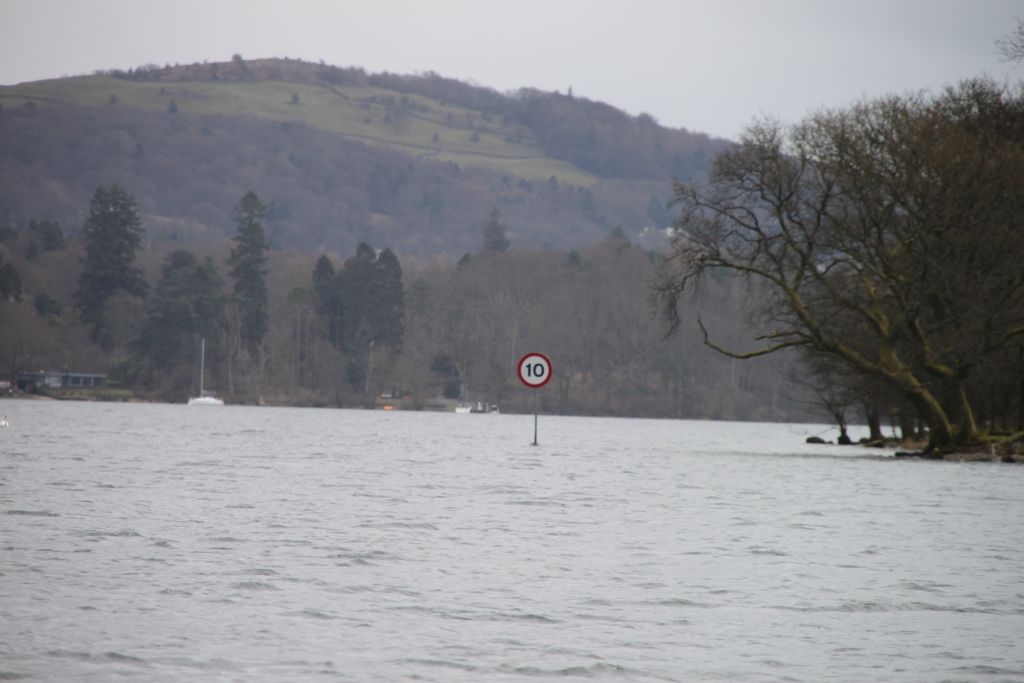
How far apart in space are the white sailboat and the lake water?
140 meters

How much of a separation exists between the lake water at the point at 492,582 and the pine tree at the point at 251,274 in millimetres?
158084

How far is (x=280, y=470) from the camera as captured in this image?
3438 cm

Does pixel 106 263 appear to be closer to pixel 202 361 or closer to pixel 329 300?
pixel 202 361

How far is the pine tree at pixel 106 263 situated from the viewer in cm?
18775

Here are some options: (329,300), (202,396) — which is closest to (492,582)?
(202,396)

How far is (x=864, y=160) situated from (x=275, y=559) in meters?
36.9

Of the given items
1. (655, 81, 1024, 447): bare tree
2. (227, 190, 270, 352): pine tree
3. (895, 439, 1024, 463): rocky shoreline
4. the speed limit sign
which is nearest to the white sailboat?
(227, 190, 270, 352): pine tree

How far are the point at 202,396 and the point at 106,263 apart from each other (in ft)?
76.0

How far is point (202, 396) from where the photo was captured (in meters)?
176

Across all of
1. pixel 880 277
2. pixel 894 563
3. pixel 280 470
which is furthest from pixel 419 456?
pixel 894 563

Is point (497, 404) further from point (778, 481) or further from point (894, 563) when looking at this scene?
point (894, 563)

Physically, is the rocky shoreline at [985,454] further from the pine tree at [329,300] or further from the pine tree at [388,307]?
the pine tree at [329,300]

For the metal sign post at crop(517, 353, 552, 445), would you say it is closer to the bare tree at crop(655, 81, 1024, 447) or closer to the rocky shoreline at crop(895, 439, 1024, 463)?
the bare tree at crop(655, 81, 1024, 447)

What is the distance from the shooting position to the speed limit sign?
48.3 metres
